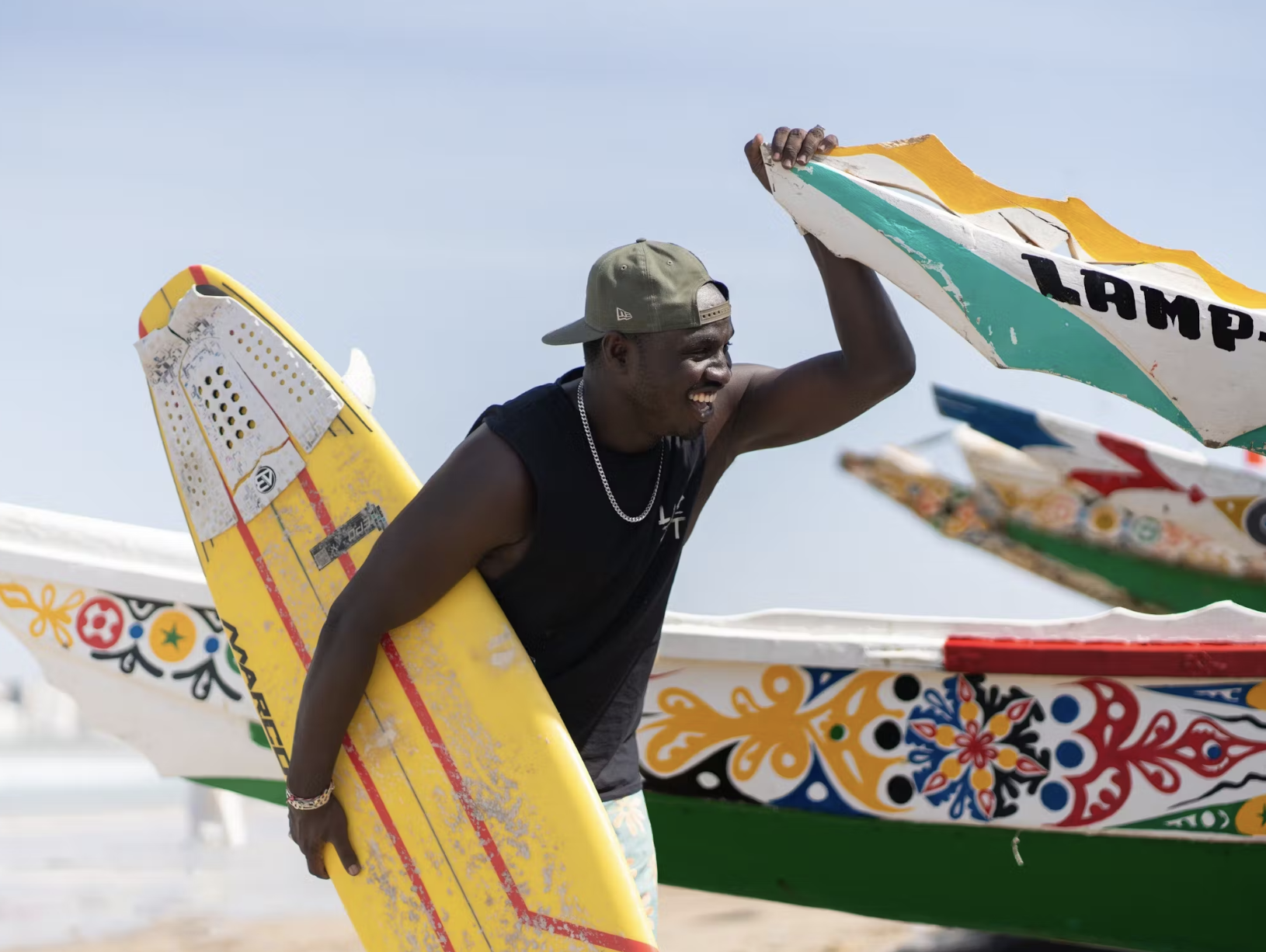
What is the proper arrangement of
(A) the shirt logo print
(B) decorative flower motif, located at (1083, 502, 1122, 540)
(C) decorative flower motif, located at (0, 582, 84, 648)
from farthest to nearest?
(B) decorative flower motif, located at (1083, 502, 1122, 540) → (C) decorative flower motif, located at (0, 582, 84, 648) → (A) the shirt logo print

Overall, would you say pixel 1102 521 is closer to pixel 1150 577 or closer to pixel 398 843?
pixel 1150 577

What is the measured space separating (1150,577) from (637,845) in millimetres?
5628

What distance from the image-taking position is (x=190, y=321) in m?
3.00

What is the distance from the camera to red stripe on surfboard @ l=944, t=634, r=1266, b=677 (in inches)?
144

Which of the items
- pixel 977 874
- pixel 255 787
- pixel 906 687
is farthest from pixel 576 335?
pixel 255 787

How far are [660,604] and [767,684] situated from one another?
5.75ft

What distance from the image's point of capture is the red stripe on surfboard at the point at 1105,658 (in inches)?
144

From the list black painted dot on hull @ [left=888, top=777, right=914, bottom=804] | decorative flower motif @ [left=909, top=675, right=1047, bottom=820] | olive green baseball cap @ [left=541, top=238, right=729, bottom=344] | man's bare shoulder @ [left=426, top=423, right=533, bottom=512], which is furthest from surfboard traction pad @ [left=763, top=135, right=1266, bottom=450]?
black painted dot on hull @ [left=888, top=777, right=914, bottom=804]

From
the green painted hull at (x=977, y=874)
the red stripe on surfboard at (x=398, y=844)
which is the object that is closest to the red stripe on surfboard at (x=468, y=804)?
the red stripe on surfboard at (x=398, y=844)

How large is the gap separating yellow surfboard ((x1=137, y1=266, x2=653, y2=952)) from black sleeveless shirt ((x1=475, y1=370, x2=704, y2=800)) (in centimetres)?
5

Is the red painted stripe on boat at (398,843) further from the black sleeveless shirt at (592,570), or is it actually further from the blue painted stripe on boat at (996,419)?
the blue painted stripe on boat at (996,419)

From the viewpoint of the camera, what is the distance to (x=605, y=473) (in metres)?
2.09

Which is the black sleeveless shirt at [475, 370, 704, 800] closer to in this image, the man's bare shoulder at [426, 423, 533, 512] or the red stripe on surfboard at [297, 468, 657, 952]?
the man's bare shoulder at [426, 423, 533, 512]

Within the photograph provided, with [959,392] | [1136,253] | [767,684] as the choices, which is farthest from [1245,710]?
[959,392]
